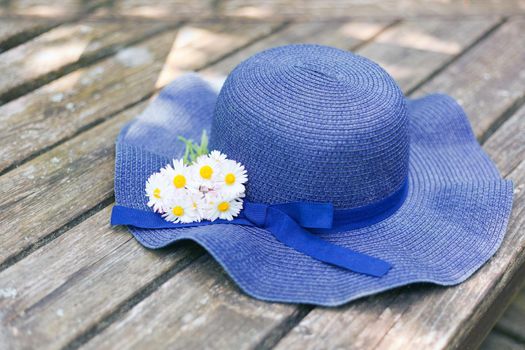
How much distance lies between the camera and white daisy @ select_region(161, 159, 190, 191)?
1.50 m

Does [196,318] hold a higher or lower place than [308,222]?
lower

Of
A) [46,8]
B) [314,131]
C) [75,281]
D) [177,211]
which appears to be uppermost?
[314,131]

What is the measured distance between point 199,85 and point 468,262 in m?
0.94

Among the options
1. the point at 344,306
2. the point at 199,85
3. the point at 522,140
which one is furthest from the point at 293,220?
the point at 522,140

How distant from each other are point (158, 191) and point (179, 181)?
0.05 m

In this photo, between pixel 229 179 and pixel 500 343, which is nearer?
pixel 229 179

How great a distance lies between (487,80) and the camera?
2.27m

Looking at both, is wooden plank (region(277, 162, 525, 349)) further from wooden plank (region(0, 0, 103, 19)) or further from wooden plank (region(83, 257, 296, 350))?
wooden plank (region(0, 0, 103, 19))

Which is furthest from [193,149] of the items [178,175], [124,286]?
[124,286]

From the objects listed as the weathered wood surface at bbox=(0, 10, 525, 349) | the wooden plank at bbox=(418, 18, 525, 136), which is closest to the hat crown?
the weathered wood surface at bbox=(0, 10, 525, 349)

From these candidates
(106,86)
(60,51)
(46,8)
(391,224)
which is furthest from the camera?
(46,8)

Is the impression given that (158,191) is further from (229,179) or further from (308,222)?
(308,222)

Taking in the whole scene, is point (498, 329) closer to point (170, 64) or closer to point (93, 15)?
point (170, 64)

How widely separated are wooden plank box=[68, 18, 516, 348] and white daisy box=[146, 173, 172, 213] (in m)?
0.18
